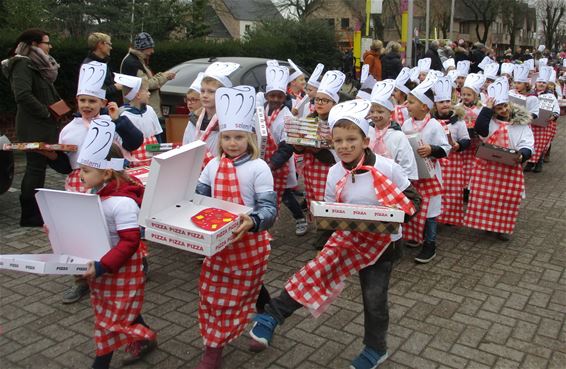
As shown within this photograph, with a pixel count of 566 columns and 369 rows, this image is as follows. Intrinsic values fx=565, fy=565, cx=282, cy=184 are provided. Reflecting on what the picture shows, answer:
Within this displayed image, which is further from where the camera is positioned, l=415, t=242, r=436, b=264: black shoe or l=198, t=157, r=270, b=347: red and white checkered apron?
l=415, t=242, r=436, b=264: black shoe

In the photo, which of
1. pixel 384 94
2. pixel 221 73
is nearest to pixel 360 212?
pixel 384 94

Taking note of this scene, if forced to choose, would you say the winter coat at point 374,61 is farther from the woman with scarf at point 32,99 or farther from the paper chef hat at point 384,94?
the paper chef hat at point 384,94

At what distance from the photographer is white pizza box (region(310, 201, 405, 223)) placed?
3.17 metres

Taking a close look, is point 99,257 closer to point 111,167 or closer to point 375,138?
point 111,167

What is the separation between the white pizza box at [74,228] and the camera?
312 centimetres

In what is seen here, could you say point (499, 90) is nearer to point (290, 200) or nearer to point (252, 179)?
point (290, 200)

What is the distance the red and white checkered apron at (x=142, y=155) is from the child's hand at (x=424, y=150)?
8.38 feet

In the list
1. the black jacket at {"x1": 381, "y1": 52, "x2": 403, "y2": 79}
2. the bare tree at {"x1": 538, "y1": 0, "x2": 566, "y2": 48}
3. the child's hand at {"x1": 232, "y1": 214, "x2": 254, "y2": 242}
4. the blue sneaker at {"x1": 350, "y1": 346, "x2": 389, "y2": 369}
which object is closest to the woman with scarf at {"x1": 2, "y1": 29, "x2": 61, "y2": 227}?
the child's hand at {"x1": 232, "y1": 214, "x2": 254, "y2": 242}

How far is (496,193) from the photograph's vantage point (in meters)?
6.57

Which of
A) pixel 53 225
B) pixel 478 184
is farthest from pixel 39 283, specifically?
pixel 478 184

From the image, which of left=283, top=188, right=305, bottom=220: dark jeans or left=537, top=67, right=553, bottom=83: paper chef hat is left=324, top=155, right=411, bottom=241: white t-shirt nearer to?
left=283, top=188, right=305, bottom=220: dark jeans

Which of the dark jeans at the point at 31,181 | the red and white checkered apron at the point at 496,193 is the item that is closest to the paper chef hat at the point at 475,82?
the red and white checkered apron at the point at 496,193

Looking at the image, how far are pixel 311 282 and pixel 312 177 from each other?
259 cm

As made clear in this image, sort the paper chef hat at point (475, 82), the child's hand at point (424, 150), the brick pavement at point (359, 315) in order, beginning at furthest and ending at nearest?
1. the paper chef hat at point (475, 82)
2. the child's hand at point (424, 150)
3. the brick pavement at point (359, 315)
